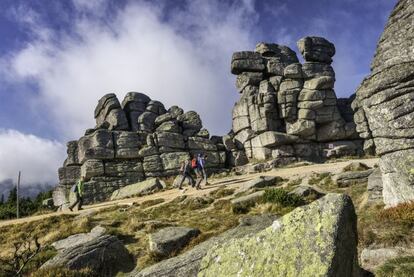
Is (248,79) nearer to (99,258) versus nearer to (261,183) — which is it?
(261,183)

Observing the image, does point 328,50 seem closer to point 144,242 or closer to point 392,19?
point 392,19

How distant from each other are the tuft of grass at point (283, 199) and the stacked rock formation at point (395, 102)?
6554mm

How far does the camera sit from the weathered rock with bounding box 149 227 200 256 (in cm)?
1570

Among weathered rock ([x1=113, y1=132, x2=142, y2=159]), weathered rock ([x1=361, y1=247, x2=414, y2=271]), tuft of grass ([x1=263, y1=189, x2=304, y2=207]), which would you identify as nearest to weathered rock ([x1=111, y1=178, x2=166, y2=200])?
weathered rock ([x1=113, y1=132, x2=142, y2=159])

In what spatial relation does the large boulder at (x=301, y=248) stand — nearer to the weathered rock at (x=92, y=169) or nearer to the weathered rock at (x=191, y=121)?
the weathered rock at (x=92, y=169)

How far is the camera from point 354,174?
27094 millimetres

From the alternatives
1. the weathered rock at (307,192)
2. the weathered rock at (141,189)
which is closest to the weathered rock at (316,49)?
the weathered rock at (141,189)

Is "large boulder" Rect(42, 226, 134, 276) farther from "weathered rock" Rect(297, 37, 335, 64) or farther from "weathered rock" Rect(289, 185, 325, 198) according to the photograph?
"weathered rock" Rect(297, 37, 335, 64)

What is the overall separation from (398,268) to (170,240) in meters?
9.53

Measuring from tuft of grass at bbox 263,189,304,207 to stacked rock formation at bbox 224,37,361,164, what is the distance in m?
33.2

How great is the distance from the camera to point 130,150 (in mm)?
54375

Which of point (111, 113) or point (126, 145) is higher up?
point (111, 113)

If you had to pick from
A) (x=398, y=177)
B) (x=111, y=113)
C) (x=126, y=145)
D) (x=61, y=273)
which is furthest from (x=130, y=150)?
(x=398, y=177)

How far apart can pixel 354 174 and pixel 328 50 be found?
49077 mm
